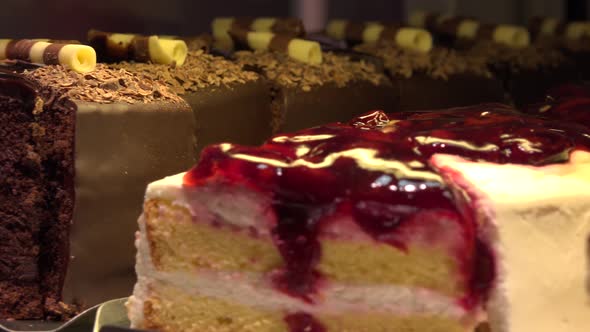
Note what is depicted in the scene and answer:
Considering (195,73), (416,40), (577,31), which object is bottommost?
(577,31)

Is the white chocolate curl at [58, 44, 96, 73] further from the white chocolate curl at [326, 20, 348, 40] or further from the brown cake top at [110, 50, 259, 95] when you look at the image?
the white chocolate curl at [326, 20, 348, 40]

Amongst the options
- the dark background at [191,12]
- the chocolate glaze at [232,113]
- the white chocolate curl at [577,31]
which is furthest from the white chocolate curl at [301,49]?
the white chocolate curl at [577,31]

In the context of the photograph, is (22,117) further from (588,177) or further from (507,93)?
(507,93)

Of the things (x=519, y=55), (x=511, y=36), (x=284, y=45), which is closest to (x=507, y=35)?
(x=511, y=36)

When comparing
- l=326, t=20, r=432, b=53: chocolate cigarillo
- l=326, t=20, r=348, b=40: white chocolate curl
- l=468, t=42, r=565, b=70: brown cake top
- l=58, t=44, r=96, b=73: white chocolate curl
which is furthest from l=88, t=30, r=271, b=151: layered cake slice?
l=468, t=42, r=565, b=70: brown cake top

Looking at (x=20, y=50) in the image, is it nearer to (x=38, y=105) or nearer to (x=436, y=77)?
(x=38, y=105)

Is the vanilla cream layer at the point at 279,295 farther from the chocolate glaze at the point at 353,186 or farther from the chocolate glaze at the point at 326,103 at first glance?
the chocolate glaze at the point at 326,103
